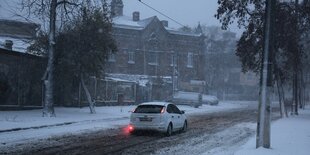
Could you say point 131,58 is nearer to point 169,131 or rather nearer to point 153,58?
point 153,58

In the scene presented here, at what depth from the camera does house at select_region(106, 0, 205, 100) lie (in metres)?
70.1

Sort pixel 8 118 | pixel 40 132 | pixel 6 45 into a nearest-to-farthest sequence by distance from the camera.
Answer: pixel 40 132 < pixel 8 118 < pixel 6 45

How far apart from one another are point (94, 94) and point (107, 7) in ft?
44.7

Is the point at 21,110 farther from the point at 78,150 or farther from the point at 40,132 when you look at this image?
the point at 78,150

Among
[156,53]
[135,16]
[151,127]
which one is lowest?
→ [151,127]

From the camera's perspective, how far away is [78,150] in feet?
51.2

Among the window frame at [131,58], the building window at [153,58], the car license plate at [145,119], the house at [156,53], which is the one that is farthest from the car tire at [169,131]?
the building window at [153,58]

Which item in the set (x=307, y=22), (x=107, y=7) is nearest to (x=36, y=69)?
(x=107, y=7)

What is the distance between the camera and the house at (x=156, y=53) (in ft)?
230

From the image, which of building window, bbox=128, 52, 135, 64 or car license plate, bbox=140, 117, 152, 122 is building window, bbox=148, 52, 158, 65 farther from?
car license plate, bbox=140, 117, 152, 122

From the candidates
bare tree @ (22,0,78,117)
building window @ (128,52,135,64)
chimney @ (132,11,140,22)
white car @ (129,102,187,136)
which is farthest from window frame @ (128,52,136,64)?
white car @ (129,102,187,136)

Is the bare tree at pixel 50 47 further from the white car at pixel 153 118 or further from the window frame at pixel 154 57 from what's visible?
the window frame at pixel 154 57

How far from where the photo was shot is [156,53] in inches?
2908

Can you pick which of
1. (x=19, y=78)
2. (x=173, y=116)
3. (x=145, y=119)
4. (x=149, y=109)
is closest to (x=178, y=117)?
(x=173, y=116)
